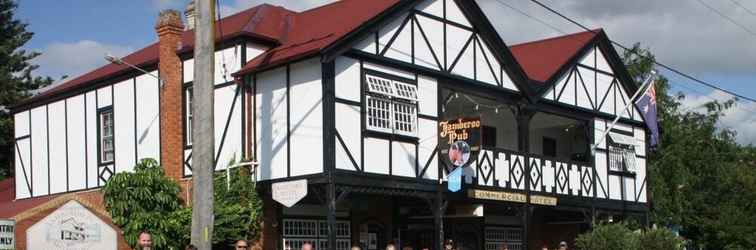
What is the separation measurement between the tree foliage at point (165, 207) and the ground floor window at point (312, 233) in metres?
1.42

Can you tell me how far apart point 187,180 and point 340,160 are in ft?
13.6

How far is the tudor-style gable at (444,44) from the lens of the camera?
21406 millimetres

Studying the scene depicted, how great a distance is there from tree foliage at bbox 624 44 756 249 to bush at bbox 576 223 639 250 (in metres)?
7.83

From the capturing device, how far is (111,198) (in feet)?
67.7

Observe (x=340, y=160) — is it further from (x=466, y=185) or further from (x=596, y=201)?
(x=596, y=201)

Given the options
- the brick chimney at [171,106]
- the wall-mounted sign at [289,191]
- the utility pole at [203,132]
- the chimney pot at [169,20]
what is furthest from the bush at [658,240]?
the utility pole at [203,132]

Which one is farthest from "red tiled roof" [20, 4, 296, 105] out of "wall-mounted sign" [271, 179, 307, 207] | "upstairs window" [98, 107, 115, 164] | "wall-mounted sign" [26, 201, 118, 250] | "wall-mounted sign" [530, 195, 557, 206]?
"wall-mounted sign" [26, 201, 118, 250]

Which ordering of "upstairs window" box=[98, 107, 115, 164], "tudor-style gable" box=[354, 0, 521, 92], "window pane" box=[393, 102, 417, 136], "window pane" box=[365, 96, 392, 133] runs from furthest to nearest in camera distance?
"upstairs window" box=[98, 107, 115, 164] < "tudor-style gable" box=[354, 0, 521, 92] < "window pane" box=[393, 102, 417, 136] < "window pane" box=[365, 96, 392, 133]

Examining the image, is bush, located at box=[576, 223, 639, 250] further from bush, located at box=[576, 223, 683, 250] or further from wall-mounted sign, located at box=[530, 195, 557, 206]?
wall-mounted sign, located at box=[530, 195, 557, 206]

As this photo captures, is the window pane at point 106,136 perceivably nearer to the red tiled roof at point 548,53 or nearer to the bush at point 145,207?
the bush at point 145,207

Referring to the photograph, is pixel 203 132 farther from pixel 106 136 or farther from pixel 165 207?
pixel 106 136

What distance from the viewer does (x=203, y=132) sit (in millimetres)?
14320

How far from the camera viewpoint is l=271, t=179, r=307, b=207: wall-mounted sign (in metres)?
19.7

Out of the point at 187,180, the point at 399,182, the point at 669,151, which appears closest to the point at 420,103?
the point at 399,182
